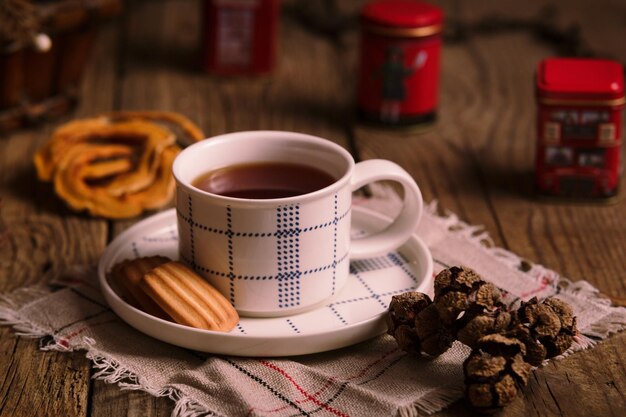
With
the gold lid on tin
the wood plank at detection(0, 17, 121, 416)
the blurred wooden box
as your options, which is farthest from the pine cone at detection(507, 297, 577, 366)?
the blurred wooden box

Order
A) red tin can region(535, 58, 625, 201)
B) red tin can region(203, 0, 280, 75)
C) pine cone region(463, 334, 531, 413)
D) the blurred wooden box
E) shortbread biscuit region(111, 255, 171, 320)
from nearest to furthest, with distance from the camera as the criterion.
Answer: pine cone region(463, 334, 531, 413), shortbread biscuit region(111, 255, 171, 320), red tin can region(535, 58, 625, 201), the blurred wooden box, red tin can region(203, 0, 280, 75)

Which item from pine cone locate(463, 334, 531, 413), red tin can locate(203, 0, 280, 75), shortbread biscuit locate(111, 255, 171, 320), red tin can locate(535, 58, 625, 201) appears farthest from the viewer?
red tin can locate(203, 0, 280, 75)

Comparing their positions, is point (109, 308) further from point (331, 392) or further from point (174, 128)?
point (174, 128)

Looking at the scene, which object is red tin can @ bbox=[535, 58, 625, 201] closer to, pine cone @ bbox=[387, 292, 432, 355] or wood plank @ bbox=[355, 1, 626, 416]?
wood plank @ bbox=[355, 1, 626, 416]

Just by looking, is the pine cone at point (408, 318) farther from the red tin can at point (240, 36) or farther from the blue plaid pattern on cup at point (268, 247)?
the red tin can at point (240, 36)

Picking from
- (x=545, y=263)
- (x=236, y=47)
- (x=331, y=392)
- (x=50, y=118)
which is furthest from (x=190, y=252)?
(x=236, y=47)

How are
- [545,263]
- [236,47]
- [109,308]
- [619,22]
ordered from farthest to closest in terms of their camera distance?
[619,22]
[236,47]
[545,263]
[109,308]

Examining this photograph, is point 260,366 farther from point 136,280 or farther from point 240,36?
point 240,36
